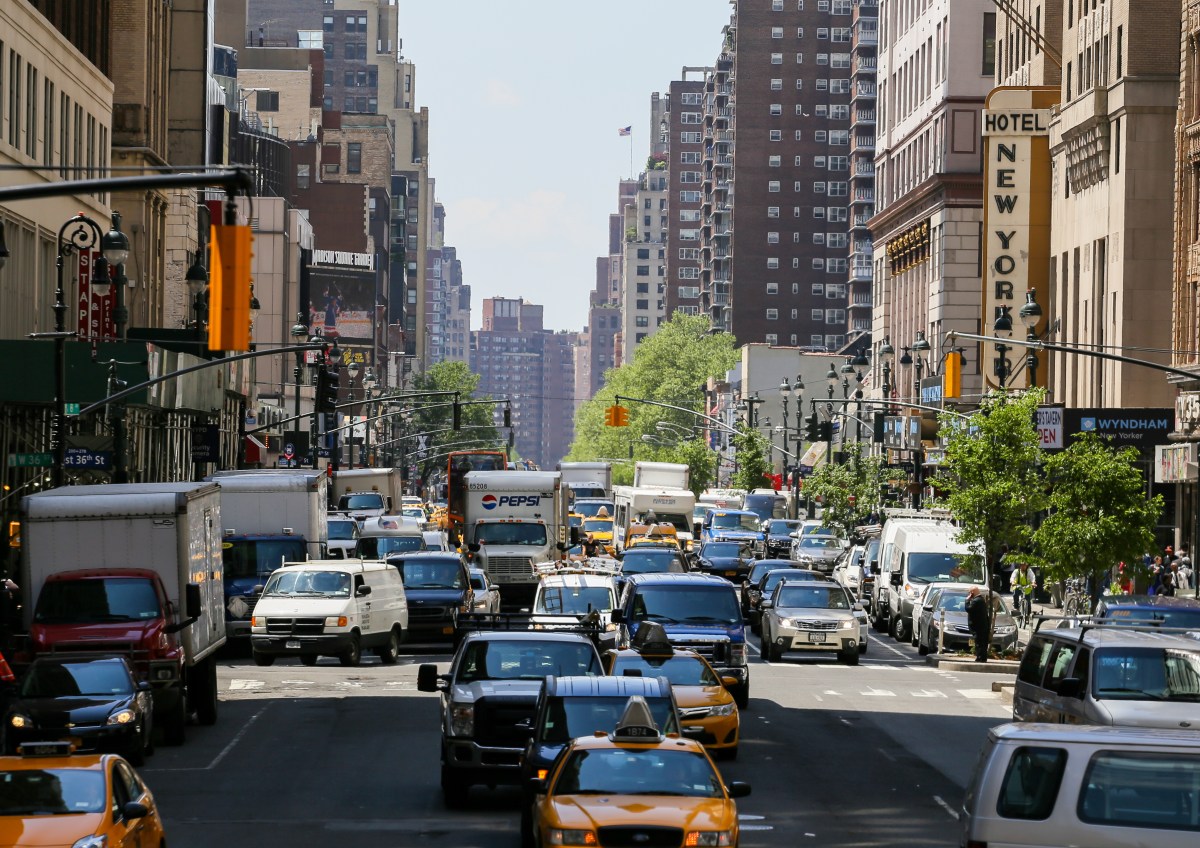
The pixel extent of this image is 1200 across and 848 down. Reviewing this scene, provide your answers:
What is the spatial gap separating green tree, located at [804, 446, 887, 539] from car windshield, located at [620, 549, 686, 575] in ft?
117

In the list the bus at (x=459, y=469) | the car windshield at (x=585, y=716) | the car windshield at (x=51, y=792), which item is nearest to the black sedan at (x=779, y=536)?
the bus at (x=459, y=469)

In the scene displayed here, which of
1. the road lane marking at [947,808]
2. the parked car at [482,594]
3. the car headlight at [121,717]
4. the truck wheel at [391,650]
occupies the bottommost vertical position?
the truck wheel at [391,650]

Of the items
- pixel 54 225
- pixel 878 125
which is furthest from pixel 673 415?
pixel 54 225

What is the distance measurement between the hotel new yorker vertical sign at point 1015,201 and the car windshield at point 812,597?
43.3 meters

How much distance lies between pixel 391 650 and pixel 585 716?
2226 cm

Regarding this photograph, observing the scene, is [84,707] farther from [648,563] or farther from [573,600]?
[648,563]

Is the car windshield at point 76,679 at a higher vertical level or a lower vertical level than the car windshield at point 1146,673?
lower

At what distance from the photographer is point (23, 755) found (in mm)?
15602

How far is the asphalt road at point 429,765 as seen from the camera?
2038cm

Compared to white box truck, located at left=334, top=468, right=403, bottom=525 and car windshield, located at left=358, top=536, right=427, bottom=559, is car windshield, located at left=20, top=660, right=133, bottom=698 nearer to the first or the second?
car windshield, located at left=358, top=536, right=427, bottom=559

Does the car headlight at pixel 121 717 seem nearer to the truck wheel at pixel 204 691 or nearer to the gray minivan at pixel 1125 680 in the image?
the truck wheel at pixel 204 691

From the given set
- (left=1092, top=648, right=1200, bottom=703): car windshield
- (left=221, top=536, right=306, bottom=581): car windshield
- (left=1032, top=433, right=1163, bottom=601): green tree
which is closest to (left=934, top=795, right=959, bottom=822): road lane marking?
(left=1092, top=648, right=1200, bottom=703): car windshield

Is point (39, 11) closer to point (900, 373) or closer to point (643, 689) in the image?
point (643, 689)

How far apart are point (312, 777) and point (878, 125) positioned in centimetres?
11531
